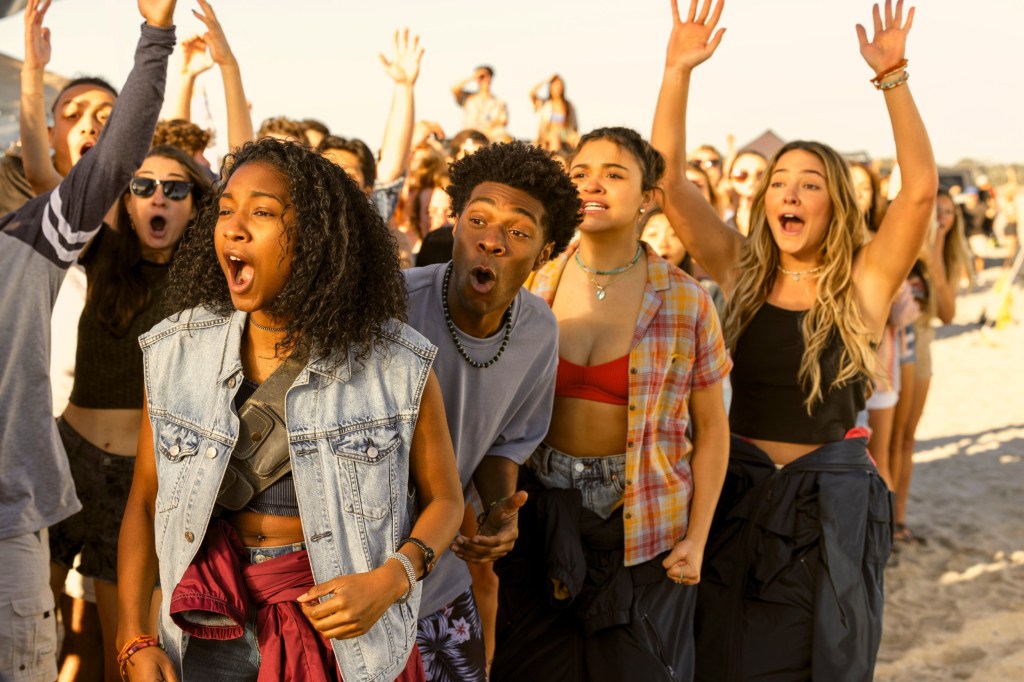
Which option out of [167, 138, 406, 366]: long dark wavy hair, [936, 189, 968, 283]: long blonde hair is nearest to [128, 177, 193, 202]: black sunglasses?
[167, 138, 406, 366]: long dark wavy hair

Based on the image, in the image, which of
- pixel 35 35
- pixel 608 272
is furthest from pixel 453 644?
pixel 35 35

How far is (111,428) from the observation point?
3.79m

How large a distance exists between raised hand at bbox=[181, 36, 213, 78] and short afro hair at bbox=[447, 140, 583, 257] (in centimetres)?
295

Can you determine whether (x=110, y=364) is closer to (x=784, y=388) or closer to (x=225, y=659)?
(x=225, y=659)

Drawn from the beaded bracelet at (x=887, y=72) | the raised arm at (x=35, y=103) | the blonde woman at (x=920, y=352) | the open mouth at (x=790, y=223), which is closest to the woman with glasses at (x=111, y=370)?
the raised arm at (x=35, y=103)

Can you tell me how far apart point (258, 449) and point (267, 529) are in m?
0.18

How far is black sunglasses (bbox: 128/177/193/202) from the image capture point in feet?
12.5

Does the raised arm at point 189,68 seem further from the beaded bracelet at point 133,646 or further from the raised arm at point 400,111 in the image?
the beaded bracelet at point 133,646

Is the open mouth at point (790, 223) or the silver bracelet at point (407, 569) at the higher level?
the open mouth at point (790, 223)

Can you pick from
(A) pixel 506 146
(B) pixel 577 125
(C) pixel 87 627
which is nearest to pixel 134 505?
(A) pixel 506 146

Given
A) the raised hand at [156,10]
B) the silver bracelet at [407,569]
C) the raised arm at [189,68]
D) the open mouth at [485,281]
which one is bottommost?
the silver bracelet at [407,569]

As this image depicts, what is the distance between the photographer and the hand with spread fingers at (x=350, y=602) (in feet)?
6.70

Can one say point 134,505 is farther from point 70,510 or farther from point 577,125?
point 577,125

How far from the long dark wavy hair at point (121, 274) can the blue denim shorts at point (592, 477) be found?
161 centimetres
